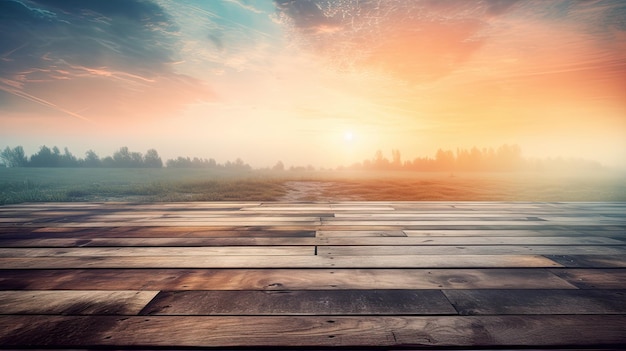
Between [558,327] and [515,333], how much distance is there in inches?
10.6

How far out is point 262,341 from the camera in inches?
54.7

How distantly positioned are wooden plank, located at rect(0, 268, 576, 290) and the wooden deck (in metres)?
0.02

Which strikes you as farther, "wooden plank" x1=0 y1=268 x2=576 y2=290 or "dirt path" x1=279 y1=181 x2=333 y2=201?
"dirt path" x1=279 y1=181 x2=333 y2=201

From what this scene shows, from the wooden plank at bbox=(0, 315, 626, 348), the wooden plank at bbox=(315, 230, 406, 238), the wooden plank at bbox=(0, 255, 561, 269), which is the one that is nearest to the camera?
the wooden plank at bbox=(0, 315, 626, 348)

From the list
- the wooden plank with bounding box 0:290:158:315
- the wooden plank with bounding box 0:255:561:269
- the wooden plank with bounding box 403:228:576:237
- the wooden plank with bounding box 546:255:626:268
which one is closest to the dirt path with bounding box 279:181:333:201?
the wooden plank with bounding box 403:228:576:237

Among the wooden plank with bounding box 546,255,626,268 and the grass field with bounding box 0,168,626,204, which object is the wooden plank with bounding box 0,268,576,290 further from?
the grass field with bounding box 0,168,626,204

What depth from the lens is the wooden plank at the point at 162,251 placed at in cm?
280

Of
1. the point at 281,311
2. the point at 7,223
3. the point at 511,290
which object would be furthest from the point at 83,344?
the point at 7,223

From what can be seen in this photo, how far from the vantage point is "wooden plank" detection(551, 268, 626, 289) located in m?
2.05

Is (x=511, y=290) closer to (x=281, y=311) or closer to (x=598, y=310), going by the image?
(x=598, y=310)

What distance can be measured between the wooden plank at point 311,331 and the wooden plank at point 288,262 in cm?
85

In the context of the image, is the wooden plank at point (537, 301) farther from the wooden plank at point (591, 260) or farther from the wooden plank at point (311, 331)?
the wooden plank at point (591, 260)

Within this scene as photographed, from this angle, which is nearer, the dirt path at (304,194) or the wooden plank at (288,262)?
the wooden plank at (288,262)

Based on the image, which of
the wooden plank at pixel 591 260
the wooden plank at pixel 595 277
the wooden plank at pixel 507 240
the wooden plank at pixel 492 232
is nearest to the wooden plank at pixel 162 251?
the wooden plank at pixel 507 240
